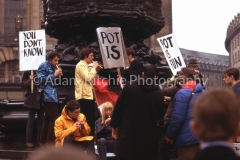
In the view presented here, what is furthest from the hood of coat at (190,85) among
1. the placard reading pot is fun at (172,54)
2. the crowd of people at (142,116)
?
the placard reading pot is fun at (172,54)

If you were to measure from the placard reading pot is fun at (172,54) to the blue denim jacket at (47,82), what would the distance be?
315 centimetres

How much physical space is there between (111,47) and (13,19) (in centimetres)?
3848

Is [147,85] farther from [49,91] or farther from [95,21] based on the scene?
[95,21]

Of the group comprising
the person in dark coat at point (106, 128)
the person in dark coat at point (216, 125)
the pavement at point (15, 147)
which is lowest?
the pavement at point (15, 147)

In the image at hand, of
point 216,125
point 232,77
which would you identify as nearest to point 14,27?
point 232,77

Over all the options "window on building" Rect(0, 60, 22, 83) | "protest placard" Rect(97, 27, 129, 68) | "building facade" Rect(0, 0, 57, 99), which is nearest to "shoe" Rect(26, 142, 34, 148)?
"protest placard" Rect(97, 27, 129, 68)

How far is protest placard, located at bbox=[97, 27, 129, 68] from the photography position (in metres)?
8.58

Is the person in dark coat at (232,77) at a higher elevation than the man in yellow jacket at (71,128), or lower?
higher

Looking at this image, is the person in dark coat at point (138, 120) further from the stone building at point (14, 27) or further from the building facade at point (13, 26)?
the building facade at point (13, 26)

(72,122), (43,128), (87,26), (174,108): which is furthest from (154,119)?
(87,26)

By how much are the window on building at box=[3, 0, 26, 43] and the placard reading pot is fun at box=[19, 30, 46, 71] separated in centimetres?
3535

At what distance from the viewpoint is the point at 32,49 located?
10.4 m

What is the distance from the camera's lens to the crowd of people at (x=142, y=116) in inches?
86.7

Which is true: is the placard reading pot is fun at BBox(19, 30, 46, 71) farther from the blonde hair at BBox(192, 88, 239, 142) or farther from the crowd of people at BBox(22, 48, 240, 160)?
the blonde hair at BBox(192, 88, 239, 142)
